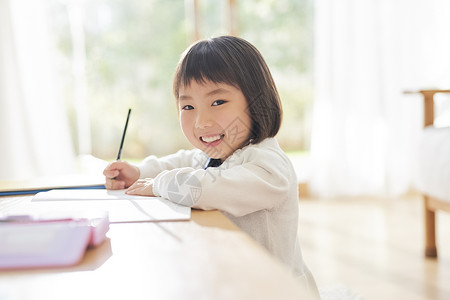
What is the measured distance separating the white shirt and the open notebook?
0.03 m

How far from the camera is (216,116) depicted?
0.98 meters

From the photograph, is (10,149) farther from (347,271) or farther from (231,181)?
(231,181)

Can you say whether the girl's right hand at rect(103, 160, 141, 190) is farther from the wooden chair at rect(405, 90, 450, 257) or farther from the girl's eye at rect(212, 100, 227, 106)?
the wooden chair at rect(405, 90, 450, 257)

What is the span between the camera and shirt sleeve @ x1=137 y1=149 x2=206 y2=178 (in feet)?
3.86

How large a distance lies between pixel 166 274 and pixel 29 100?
2919mm

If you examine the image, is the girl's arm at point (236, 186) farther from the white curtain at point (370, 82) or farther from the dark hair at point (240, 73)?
the white curtain at point (370, 82)

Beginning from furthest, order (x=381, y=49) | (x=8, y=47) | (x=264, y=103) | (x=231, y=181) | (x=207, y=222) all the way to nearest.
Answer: (x=381, y=49) < (x=8, y=47) < (x=264, y=103) < (x=231, y=181) < (x=207, y=222)

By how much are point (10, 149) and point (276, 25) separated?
1971mm

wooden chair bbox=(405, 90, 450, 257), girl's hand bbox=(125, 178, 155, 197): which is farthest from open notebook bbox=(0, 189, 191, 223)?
wooden chair bbox=(405, 90, 450, 257)

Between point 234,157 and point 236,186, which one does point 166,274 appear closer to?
point 236,186

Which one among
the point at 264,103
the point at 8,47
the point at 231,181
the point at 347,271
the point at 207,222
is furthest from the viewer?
the point at 8,47

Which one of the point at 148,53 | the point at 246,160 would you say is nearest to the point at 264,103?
the point at 246,160

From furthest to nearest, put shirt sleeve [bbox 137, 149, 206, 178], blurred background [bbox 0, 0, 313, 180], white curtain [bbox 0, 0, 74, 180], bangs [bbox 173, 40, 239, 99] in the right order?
1. blurred background [bbox 0, 0, 313, 180]
2. white curtain [bbox 0, 0, 74, 180]
3. shirt sleeve [bbox 137, 149, 206, 178]
4. bangs [bbox 173, 40, 239, 99]

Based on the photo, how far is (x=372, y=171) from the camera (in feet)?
12.0
